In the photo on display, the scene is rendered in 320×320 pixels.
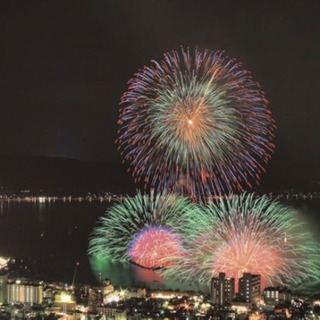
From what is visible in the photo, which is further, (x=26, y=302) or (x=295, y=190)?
(x=295, y=190)

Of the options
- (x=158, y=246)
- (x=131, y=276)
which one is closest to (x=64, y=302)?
(x=158, y=246)

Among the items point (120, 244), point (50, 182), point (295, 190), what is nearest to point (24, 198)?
point (50, 182)

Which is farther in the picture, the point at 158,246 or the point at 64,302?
the point at 158,246

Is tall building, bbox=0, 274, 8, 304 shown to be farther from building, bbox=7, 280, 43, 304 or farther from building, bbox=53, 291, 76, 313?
building, bbox=53, 291, 76, 313

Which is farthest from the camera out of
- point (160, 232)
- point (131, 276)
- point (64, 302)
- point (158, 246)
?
point (131, 276)

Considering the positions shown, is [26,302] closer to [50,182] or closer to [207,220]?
[207,220]

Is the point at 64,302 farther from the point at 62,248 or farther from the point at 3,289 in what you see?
the point at 62,248
